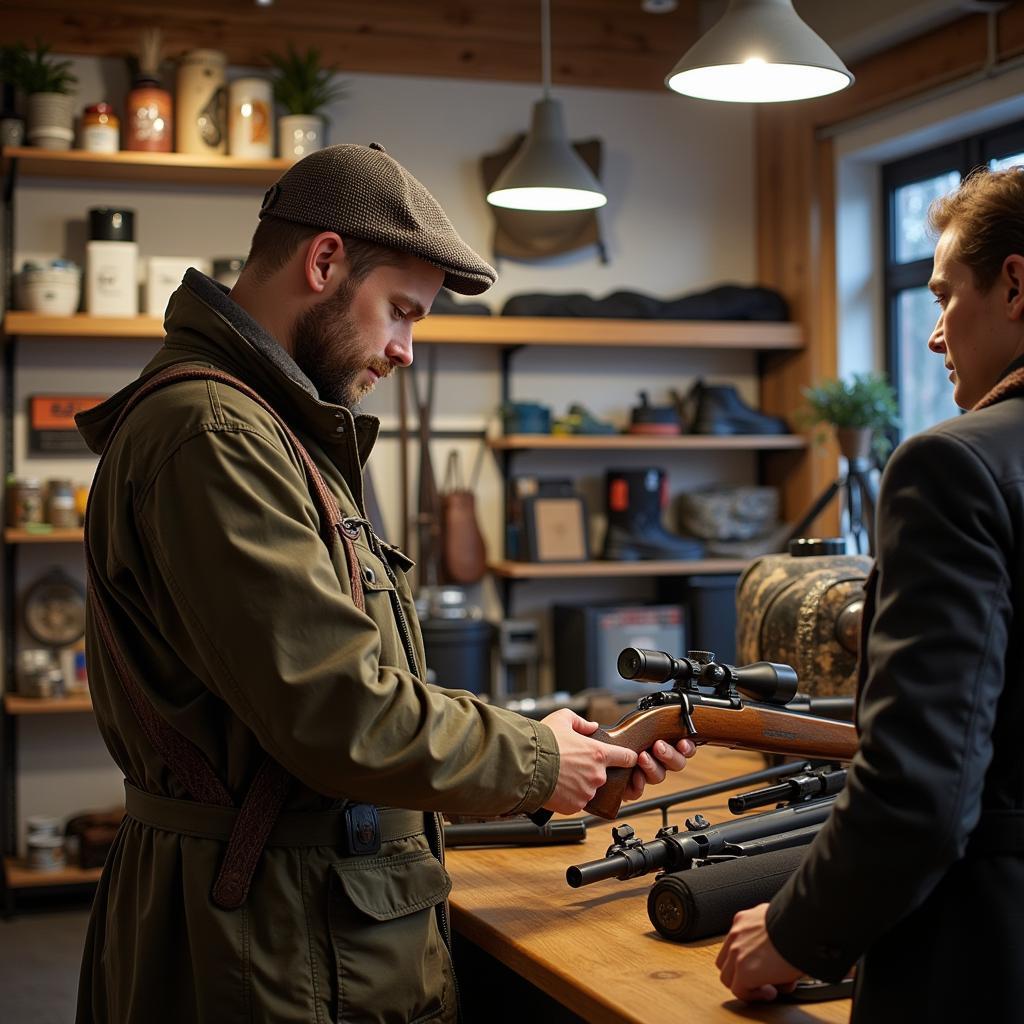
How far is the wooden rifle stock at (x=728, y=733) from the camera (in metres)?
1.70

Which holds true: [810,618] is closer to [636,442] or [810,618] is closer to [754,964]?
[754,964]

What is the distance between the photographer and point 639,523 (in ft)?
18.3

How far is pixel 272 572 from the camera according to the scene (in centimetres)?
140

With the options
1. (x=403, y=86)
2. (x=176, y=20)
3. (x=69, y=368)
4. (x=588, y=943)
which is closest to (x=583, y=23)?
(x=403, y=86)

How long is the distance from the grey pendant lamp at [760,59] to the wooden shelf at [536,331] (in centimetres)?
252

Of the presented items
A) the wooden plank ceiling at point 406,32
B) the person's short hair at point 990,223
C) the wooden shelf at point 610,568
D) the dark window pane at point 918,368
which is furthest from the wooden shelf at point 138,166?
the person's short hair at point 990,223

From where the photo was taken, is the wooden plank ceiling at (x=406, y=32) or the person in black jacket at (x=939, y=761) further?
the wooden plank ceiling at (x=406, y=32)

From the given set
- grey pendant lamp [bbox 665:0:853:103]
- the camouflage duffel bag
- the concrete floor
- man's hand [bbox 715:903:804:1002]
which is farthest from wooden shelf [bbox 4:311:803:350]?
man's hand [bbox 715:903:804:1002]

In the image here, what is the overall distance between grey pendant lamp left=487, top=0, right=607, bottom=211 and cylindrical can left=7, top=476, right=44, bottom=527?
2114 millimetres

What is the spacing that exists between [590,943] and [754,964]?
14.2 inches

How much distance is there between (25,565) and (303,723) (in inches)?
167

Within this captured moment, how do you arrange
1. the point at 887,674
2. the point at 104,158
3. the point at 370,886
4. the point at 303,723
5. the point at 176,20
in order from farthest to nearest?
1. the point at 176,20
2. the point at 104,158
3. the point at 370,886
4. the point at 303,723
5. the point at 887,674

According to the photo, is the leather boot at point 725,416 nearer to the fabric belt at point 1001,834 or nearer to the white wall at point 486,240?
the white wall at point 486,240

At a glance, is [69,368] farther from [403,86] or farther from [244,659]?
[244,659]
